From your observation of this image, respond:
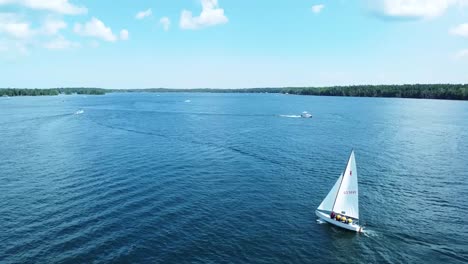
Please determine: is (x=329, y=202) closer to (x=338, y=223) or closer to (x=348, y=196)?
(x=348, y=196)

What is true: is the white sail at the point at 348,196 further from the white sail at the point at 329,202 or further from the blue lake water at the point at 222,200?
the blue lake water at the point at 222,200

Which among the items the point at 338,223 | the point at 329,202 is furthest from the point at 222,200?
the point at 338,223

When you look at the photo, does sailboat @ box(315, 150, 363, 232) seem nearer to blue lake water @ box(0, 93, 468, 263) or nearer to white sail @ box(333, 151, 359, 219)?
white sail @ box(333, 151, 359, 219)

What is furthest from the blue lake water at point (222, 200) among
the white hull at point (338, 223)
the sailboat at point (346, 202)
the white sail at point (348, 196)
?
the white sail at point (348, 196)

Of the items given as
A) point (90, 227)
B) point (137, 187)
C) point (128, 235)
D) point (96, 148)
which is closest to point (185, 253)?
point (128, 235)

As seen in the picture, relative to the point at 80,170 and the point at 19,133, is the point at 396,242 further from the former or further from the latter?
the point at 19,133

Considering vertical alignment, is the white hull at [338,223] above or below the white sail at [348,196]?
below
